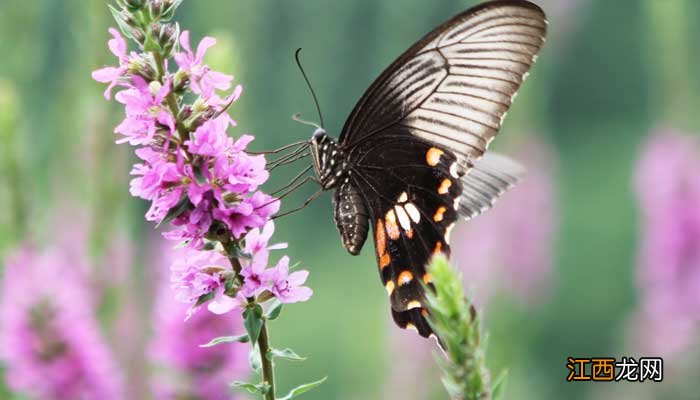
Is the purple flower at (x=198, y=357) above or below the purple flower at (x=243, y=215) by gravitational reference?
above

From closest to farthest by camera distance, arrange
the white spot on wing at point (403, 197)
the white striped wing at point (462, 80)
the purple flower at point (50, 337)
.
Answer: the white striped wing at point (462, 80) → the white spot on wing at point (403, 197) → the purple flower at point (50, 337)

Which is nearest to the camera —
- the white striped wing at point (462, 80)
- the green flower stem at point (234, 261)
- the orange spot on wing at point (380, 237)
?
the green flower stem at point (234, 261)

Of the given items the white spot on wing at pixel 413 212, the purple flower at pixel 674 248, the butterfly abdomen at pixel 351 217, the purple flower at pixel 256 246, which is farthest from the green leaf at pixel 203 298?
the purple flower at pixel 674 248

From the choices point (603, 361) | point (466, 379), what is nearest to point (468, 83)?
point (603, 361)

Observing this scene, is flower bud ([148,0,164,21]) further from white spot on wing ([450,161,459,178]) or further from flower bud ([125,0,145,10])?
white spot on wing ([450,161,459,178])

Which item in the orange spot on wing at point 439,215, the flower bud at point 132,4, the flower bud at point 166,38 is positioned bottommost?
the flower bud at point 166,38

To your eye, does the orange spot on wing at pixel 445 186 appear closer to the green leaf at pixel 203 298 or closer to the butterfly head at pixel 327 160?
the butterfly head at pixel 327 160

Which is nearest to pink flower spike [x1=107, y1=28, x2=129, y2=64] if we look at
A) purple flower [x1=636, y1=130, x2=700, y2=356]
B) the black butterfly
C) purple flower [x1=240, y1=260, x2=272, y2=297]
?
purple flower [x1=240, y1=260, x2=272, y2=297]

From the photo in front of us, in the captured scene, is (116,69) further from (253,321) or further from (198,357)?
(198,357)
